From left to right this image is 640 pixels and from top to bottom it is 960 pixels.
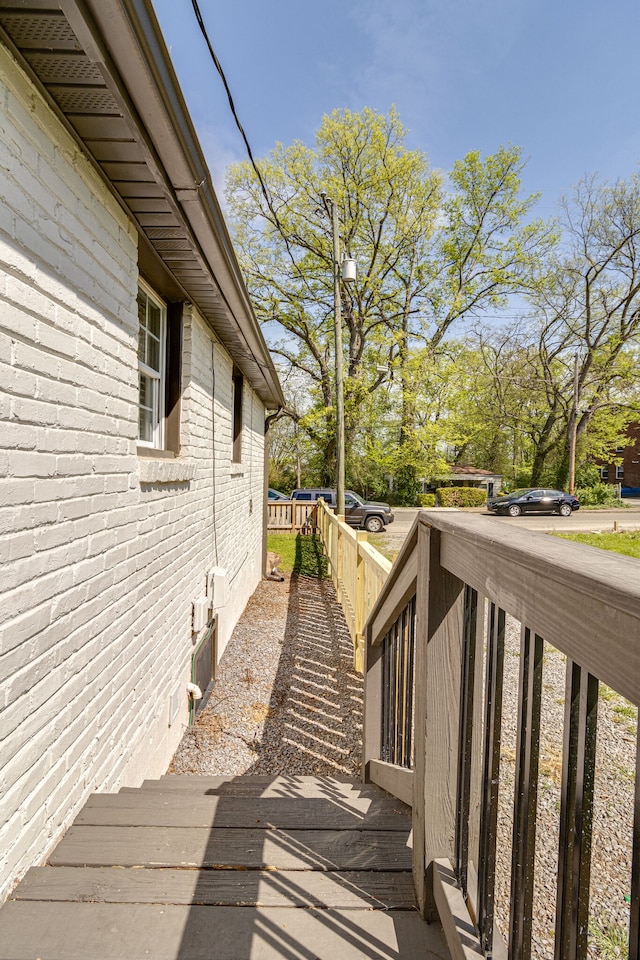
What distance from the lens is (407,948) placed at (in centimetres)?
129

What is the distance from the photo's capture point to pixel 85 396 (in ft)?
6.75

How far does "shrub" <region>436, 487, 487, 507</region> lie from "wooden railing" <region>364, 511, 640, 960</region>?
2419cm

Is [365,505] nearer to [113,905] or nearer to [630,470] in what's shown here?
[113,905]

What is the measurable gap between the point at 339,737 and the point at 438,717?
2.88 metres

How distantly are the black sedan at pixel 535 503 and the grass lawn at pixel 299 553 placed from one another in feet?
33.7

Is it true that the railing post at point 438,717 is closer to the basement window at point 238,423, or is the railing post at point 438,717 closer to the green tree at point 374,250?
the basement window at point 238,423

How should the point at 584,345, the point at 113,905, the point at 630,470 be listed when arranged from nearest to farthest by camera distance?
the point at 113,905
the point at 584,345
the point at 630,470

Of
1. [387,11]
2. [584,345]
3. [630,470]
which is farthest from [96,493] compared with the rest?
A: [630,470]

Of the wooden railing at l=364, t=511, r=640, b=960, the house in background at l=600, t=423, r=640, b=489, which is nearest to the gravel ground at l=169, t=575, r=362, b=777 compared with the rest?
the wooden railing at l=364, t=511, r=640, b=960

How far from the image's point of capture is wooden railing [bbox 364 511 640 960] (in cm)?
66

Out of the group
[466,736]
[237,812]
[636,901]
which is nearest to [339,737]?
[237,812]

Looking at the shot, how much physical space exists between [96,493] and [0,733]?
984 millimetres

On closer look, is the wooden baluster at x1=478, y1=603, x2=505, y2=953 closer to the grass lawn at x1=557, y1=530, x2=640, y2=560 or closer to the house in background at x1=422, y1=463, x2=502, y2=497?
the grass lawn at x1=557, y1=530, x2=640, y2=560

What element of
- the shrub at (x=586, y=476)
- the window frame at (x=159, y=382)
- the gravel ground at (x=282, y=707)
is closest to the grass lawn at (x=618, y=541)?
the gravel ground at (x=282, y=707)
